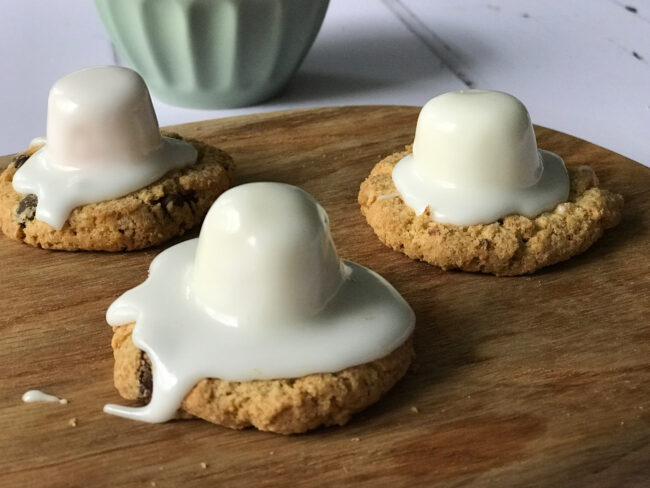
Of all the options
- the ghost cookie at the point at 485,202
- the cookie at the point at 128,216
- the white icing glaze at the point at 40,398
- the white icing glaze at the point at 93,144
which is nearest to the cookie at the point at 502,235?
the ghost cookie at the point at 485,202

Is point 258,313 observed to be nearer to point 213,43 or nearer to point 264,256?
point 264,256

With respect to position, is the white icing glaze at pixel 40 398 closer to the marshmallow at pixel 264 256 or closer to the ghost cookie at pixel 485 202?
the marshmallow at pixel 264 256

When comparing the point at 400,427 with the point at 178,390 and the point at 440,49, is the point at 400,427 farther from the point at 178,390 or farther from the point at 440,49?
the point at 440,49

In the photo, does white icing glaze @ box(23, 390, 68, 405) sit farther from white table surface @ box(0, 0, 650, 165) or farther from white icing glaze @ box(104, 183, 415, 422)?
white table surface @ box(0, 0, 650, 165)

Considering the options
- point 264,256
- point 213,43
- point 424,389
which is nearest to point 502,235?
point 424,389

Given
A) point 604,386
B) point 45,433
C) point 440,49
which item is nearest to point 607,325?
point 604,386
